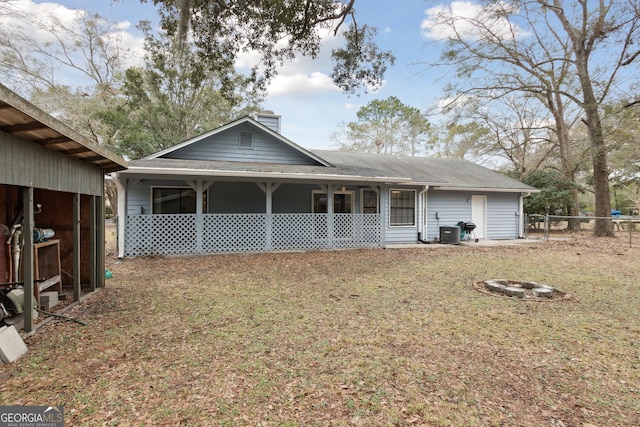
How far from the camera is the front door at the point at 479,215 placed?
13656 millimetres

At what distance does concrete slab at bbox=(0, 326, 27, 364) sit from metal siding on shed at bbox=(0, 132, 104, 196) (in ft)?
4.63

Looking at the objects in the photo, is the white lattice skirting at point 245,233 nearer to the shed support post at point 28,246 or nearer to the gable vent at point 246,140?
the gable vent at point 246,140

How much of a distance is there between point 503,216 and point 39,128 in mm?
15666

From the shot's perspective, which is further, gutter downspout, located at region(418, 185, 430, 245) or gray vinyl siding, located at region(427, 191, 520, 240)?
gray vinyl siding, located at region(427, 191, 520, 240)

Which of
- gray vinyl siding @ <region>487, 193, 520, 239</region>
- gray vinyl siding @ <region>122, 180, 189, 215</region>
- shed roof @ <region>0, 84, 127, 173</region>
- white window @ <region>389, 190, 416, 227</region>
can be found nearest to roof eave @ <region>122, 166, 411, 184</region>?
gray vinyl siding @ <region>122, 180, 189, 215</region>

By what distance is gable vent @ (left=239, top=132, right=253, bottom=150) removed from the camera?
1100 centimetres

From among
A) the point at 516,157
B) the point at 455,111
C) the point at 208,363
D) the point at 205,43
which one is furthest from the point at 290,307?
the point at 516,157

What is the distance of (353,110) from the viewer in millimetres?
30672

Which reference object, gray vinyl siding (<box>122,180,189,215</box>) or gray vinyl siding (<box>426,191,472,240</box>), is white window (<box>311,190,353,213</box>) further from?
gray vinyl siding (<box>122,180,189,215</box>)

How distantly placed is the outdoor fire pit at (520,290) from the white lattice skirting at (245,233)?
5359 millimetres

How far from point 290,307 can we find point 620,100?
692 inches

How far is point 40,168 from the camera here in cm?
342

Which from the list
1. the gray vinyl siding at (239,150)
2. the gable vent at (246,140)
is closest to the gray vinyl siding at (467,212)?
the gray vinyl siding at (239,150)

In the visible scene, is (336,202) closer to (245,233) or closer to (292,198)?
(292,198)
